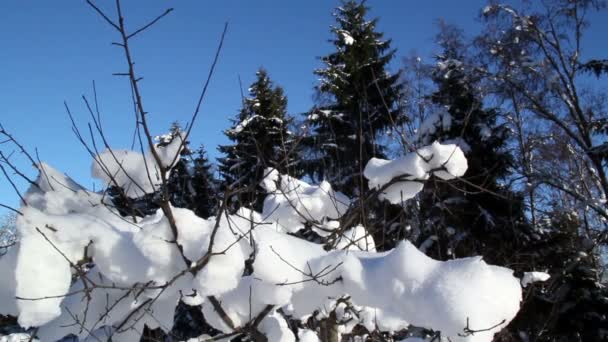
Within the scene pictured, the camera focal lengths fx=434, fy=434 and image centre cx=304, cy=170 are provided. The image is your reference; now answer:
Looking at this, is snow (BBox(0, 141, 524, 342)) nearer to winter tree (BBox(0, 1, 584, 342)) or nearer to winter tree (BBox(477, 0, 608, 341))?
winter tree (BBox(0, 1, 584, 342))

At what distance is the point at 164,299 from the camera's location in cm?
198

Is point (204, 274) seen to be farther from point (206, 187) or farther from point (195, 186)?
point (195, 186)

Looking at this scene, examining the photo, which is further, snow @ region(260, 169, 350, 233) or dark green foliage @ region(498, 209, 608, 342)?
dark green foliage @ region(498, 209, 608, 342)

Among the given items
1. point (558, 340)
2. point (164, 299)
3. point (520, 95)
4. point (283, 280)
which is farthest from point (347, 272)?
point (520, 95)

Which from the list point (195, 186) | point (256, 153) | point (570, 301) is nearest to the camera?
point (195, 186)

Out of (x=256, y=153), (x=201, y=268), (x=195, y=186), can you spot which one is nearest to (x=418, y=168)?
(x=201, y=268)

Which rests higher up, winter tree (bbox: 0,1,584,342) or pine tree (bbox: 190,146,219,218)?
pine tree (bbox: 190,146,219,218)

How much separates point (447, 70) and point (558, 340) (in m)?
6.66

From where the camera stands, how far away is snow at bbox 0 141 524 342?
157 cm

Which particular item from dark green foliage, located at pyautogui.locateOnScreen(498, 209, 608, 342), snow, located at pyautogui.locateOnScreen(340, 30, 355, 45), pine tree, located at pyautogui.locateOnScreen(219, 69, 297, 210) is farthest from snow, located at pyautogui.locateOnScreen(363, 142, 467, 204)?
snow, located at pyautogui.locateOnScreen(340, 30, 355, 45)

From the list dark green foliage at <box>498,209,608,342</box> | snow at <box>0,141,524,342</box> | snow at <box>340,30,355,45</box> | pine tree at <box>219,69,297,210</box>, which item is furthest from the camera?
snow at <box>340,30,355,45</box>

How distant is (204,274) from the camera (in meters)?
1.69

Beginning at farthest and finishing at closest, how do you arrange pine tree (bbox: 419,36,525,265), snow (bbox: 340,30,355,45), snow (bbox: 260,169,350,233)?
snow (bbox: 340,30,355,45) < pine tree (bbox: 419,36,525,265) < snow (bbox: 260,169,350,233)

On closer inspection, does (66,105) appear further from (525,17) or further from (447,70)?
(525,17)
